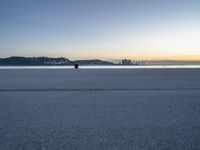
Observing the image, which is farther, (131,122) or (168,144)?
(131,122)

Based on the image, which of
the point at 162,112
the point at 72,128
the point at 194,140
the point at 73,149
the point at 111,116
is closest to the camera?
the point at 73,149

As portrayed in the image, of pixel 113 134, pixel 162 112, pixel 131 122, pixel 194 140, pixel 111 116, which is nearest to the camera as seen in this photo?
pixel 194 140

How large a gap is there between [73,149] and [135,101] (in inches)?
196

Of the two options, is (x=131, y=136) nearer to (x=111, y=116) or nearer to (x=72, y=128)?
(x=72, y=128)

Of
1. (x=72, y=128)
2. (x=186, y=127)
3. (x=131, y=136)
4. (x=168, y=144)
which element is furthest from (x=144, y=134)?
(x=72, y=128)

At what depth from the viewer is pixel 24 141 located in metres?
4.96

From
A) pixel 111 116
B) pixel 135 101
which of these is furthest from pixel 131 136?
pixel 135 101

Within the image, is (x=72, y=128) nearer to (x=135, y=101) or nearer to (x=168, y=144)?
(x=168, y=144)

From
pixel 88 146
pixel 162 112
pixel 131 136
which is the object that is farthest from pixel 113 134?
pixel 162 112

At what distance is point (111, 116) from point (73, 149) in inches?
97.2

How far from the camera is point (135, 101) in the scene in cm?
929

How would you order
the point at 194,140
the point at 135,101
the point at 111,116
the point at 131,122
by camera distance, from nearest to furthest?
the point at 194,140, the point at 131,122, the point at 111,116, the point at 135,101

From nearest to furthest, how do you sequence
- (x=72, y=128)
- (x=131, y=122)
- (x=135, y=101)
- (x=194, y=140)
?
1. (x=194, y=140)
2. (x=72, y=128)
3. (x=131, y=122)
4. (x=135, y=101)

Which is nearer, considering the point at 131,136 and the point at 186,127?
the point at 131,136
